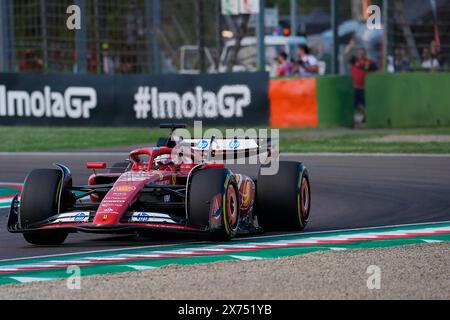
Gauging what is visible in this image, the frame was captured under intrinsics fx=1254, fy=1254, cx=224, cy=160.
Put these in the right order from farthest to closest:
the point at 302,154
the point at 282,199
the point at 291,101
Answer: the point at 291,101, the point at 302,154, the point at 282,199

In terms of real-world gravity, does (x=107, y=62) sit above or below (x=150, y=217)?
above

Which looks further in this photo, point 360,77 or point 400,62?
point 400,62

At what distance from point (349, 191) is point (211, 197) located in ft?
16.9

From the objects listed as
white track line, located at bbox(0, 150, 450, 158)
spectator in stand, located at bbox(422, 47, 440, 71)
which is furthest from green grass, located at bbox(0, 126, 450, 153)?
spectator in stand, located at bbox(422, 47, 440, 71)

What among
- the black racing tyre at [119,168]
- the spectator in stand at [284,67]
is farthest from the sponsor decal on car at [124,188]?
the spectator in stand at [284,67]

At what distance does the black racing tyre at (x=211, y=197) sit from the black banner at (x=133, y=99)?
14022 millimetres

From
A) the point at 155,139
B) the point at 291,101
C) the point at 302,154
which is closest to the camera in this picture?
the point at 302,154

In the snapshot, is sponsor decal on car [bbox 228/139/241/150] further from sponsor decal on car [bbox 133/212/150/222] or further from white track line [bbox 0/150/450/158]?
white track line [bbox 0/150/450/158]

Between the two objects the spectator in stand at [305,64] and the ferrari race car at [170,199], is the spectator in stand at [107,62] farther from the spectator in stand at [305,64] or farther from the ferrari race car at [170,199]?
the ferrari race car at [170,199]

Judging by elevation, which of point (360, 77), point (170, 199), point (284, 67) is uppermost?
point (284, 67)

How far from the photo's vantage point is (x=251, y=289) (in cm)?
820

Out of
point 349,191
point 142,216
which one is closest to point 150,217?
point 142,216

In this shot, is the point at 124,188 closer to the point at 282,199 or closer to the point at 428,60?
the point at 282,199

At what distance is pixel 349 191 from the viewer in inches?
601
